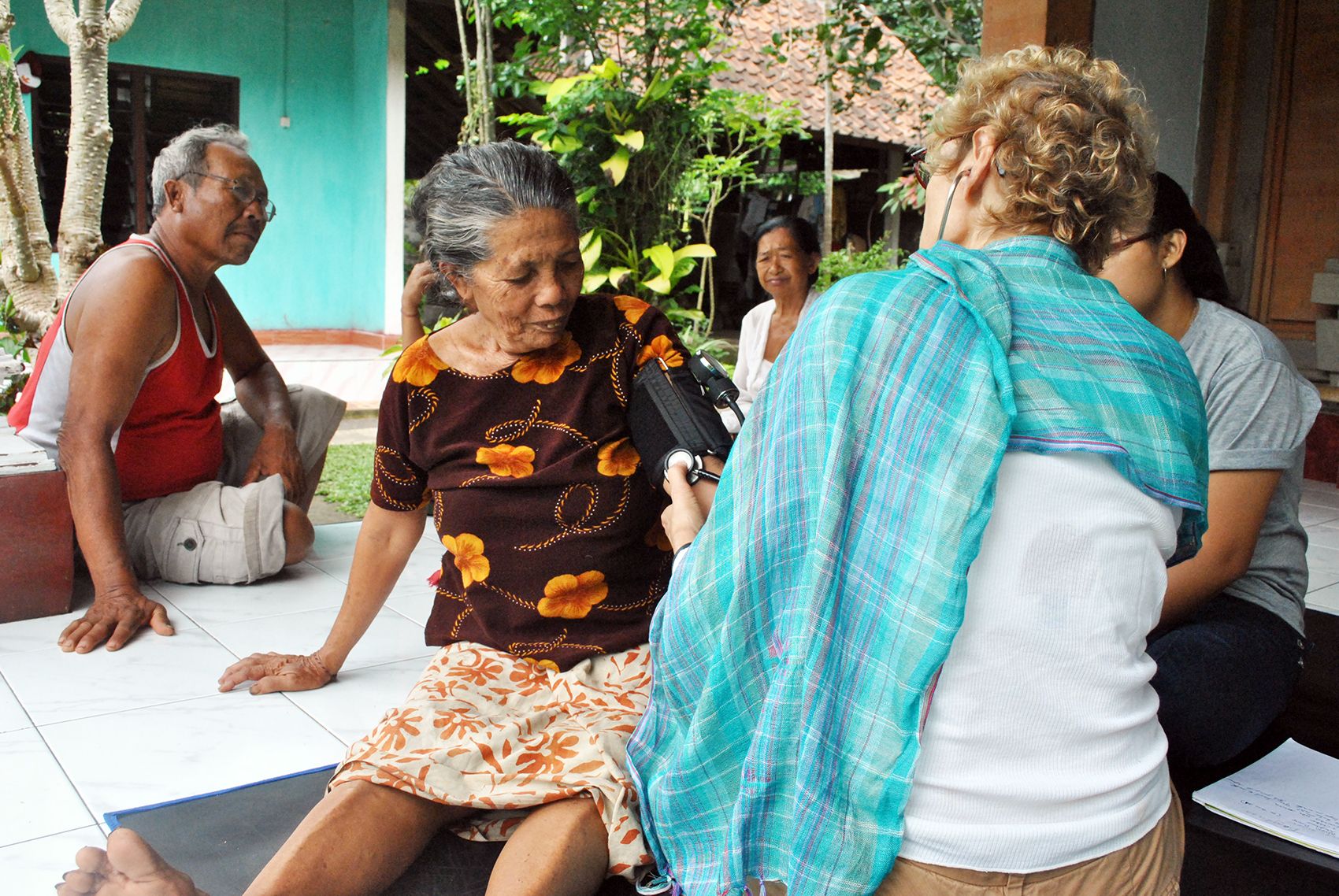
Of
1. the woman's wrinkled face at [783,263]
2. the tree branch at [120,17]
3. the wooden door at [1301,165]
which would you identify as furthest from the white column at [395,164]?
the wooden door at [1301,165]

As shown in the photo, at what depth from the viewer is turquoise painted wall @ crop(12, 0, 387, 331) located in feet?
Answer: 31.9

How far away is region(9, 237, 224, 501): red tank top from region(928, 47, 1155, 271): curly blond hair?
9.33 feet

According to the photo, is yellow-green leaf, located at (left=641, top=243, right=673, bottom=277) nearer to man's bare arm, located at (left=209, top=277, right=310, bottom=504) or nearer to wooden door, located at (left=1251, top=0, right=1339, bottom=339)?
man's bare arm, located at (left=209, top=277, right=310, bottom=504)

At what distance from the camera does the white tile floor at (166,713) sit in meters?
2.19

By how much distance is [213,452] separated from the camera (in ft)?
12.6

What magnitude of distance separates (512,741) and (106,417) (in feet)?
6.77

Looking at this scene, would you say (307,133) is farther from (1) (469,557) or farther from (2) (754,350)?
(1) (469,557)

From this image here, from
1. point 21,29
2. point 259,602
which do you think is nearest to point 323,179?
point 21,29

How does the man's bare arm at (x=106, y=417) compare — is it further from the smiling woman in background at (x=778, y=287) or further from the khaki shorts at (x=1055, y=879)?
the khaki shorts at (x=1055, y=879)

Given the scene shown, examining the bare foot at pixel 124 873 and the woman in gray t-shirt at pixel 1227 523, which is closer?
the bare foot at pixel 124 873

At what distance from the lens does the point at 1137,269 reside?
2066 mm

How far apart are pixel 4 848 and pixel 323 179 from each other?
9.42 m

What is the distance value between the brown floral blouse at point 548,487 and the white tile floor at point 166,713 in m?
0.74

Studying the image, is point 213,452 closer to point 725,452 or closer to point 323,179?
point 725,452
